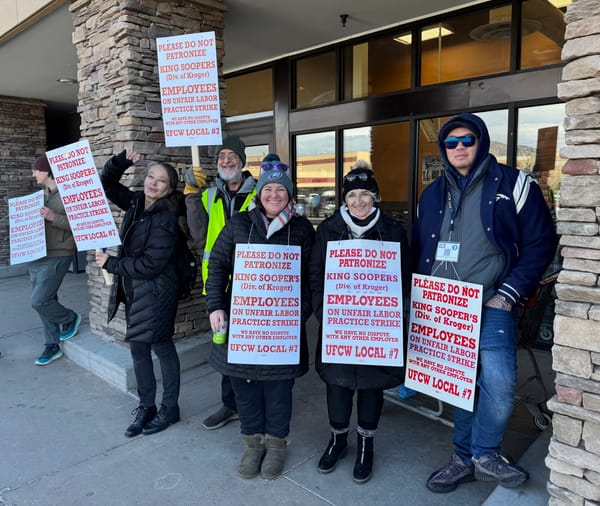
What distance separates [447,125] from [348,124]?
4.20 m

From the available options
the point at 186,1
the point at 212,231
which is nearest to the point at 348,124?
the point at 186,1

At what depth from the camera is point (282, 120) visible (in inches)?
294

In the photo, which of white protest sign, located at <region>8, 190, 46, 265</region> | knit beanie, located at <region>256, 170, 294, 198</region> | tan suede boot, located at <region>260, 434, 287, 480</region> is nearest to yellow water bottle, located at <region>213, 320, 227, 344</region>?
tan suede boot, located at <region>260, 434, 287, 480</region>

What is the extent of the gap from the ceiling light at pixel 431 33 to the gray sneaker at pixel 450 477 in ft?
15.6

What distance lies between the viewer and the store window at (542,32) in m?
4.80

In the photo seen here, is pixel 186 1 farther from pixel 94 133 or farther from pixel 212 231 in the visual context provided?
pixel 212 231

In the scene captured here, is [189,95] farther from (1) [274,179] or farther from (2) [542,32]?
(2) [542,32]

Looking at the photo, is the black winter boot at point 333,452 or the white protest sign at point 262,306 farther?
the black winter boot at point 333,452

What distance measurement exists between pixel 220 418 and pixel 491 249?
226 cm

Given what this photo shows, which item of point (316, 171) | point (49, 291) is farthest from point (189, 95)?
point (316, 171)

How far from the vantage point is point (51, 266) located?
15.8ft

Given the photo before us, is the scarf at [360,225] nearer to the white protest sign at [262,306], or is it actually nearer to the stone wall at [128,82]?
the white protest sign at [262,306]

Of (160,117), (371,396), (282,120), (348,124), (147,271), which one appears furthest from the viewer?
(282,120)

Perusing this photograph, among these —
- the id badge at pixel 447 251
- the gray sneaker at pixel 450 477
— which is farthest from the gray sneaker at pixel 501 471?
the id badge at pixel 447 251
